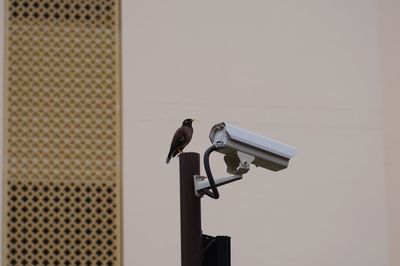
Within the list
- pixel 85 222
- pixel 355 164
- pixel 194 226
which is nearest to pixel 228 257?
pixel 194 226

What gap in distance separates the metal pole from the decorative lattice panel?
675 cm

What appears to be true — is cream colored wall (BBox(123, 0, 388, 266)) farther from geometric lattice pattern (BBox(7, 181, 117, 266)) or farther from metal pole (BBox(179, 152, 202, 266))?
metal pole (BBox(179, 152, 202, 266))

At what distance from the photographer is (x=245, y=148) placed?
4562mm

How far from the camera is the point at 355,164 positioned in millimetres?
12148

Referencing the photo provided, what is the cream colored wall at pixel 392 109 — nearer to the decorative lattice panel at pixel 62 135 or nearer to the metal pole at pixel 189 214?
the decorative lattice panel at pixel 62 135

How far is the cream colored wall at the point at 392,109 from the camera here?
12.1 meters

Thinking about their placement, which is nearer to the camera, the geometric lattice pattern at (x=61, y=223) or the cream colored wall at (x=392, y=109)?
the geometric lattice pattern at (x=61, y=223)

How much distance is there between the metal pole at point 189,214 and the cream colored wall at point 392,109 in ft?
25.5

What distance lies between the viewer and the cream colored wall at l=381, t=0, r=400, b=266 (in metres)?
12.1

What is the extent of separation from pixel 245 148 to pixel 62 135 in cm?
692

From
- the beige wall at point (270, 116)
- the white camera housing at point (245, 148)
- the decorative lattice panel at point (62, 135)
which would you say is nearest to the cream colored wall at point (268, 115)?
the beige wall at point (270, 116)

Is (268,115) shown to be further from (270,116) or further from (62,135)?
(62,135)

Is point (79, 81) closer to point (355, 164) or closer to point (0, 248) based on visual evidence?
point (0, 248)

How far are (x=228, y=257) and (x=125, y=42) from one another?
7015 millimetres
